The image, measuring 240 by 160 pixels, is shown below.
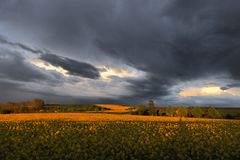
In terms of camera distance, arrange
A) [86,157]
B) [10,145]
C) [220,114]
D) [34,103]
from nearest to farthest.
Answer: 1. [86,157]
2. [10,145]
3. [220,114]
4. [34,103]

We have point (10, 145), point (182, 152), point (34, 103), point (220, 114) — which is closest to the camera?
point (182, 152)

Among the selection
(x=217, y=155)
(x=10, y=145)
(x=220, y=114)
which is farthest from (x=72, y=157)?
(x=220, y=114)

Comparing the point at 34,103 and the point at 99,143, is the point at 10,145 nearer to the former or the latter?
the point at 99,143

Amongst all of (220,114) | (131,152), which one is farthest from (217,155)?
(220,114)

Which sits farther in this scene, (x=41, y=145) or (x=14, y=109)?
(x=14, y=109)

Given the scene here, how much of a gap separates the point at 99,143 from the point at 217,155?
25.8 feet

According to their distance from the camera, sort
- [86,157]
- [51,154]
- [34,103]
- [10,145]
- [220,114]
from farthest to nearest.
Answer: [34,103] < [220,114] < [10,145] < [51,154] < [86,157]

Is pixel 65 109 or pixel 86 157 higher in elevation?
pixel 65 109

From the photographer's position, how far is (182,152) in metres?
17.0

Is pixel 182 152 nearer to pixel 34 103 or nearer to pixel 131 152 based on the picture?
pixel 131 152

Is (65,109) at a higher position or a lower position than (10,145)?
higher

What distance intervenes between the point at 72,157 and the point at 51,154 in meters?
1.75

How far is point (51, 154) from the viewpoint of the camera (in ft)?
52.2

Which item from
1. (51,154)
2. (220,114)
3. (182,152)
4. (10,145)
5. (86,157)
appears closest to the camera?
(86,157)
